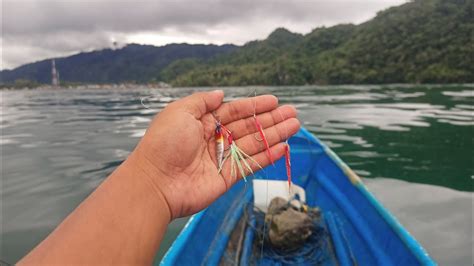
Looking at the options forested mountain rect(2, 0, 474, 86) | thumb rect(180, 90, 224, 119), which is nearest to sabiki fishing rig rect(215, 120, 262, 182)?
thumb rect(180, 90, 224, 119)

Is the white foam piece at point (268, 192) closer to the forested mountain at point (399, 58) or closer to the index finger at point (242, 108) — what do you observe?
the index finger at point (242, 108)

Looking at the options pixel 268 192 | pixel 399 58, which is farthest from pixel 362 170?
pixel 399 58

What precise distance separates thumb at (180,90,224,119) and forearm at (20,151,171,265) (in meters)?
0.91

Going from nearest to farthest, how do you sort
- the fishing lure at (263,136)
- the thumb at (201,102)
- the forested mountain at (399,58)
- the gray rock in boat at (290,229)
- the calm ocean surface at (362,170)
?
the thumb at (201,102) < the fishing lure at (263,136) < the gray rock in boat at (290,229) < the calm ocean surface at (362,170) < the forested mountain at (399,58)

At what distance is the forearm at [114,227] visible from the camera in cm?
229

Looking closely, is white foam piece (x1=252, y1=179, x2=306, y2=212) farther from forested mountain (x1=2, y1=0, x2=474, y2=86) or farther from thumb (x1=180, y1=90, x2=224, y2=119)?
forested mountain (x1=2, y1=0, x2=474, y2=86)

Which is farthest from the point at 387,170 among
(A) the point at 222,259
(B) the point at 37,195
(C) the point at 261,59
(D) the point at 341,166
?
(C) the point at 261,59

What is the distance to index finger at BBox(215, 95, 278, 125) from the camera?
13.7ft

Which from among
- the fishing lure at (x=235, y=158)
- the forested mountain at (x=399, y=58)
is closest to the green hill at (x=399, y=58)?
the forested mountain at (x=399, y=58)

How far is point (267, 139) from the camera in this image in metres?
4.26

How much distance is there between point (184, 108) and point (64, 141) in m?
14.7

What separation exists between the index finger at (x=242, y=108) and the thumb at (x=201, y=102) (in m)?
0.19

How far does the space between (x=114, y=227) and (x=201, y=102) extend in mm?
1756

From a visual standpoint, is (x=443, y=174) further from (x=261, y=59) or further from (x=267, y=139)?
(x=261, y=59)
